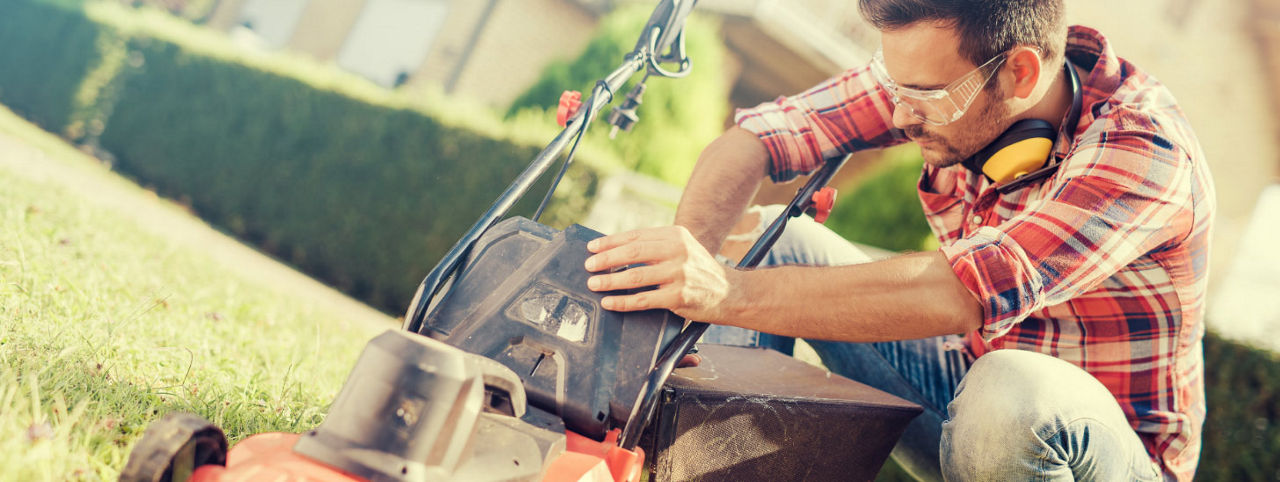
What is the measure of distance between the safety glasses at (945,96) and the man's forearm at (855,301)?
1.73 ft

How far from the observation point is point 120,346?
1788 mm

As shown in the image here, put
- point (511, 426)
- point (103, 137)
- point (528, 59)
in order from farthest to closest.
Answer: point (528, 59) → point (103, 137) → point (511, 426)

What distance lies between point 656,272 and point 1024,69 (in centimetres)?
105

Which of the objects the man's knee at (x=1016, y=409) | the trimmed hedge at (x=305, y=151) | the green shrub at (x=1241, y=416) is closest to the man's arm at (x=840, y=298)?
the man's knee at (x=1016, y=409)

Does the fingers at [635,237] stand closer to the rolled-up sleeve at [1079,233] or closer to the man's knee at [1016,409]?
the rolled-up sleeve at [1079,233]

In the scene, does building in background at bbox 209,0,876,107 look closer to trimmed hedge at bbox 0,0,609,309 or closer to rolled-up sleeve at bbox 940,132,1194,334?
trimmed hedge at bbox 0,0,609,309

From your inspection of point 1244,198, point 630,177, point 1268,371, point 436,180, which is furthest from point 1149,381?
point 1244,198

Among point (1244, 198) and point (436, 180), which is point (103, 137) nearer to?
point (436, 180)

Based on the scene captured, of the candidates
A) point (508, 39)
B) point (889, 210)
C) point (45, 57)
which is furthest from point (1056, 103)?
point (45, 57)

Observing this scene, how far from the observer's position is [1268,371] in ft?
10.8

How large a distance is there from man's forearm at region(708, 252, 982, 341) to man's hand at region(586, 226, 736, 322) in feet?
0.28

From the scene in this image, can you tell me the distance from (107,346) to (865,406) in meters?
1.64

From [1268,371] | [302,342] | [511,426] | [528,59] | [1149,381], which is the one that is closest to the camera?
[511,426]

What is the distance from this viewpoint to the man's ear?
5.72 feet
